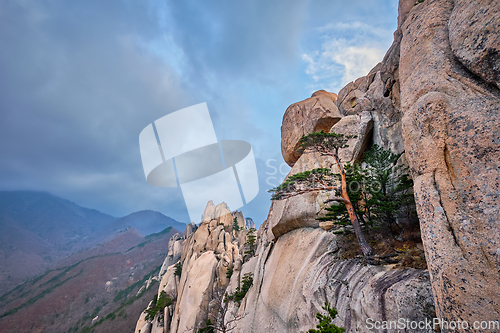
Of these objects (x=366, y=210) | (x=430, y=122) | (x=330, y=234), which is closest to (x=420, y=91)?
(x=430, y=122)

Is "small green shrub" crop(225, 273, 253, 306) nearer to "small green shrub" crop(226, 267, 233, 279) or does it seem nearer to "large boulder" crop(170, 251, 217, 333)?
"large boulder" crop(170, 251, 217, 333)

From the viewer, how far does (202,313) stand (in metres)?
23.6

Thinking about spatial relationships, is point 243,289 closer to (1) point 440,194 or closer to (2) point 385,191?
(2) point 385,191

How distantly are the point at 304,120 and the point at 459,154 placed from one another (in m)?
16.1

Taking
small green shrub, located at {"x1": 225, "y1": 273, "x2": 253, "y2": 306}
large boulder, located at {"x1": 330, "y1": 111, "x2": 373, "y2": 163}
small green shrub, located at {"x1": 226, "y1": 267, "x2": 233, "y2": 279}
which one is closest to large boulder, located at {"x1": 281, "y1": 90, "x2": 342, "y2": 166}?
large boulder, located at {"x1": 330, "y1": 111, "x2": 373, "y2": 163}

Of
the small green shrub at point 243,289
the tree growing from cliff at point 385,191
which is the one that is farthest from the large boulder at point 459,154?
the small green shrub at point 243,289

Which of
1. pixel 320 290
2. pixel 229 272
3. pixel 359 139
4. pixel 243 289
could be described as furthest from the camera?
pixel 229 272

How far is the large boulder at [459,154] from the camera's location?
4086mm

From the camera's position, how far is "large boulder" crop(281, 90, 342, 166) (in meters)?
19.3

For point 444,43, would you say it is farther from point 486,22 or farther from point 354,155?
point 354,155

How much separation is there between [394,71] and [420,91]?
16.4 feet

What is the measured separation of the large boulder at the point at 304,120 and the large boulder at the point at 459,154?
41.9 ft

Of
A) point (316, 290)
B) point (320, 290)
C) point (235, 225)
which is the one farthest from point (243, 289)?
point (235, 225)

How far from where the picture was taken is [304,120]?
66.3 ft
